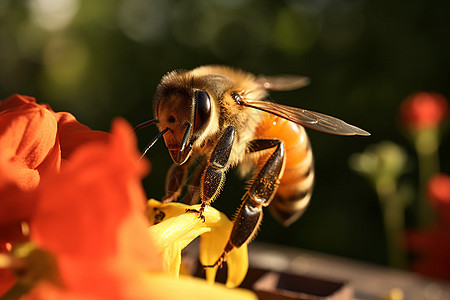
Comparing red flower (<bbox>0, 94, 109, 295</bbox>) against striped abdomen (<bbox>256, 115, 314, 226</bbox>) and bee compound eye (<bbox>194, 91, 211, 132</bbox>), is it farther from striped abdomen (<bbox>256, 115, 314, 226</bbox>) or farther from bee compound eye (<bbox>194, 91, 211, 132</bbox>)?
striped abdomen (<bbox>256, 115, 314, 226</bbox>)

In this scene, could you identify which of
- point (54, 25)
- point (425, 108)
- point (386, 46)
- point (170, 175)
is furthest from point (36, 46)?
point (170, 175)

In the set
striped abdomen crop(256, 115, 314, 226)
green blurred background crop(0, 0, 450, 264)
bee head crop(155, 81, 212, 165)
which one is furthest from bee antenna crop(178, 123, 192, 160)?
green blurred background crop(0, 0, 450, 264)

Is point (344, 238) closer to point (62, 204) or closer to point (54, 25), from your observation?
point (62, 204)

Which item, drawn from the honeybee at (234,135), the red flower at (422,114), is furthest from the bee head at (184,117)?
the red flower at (422,114)

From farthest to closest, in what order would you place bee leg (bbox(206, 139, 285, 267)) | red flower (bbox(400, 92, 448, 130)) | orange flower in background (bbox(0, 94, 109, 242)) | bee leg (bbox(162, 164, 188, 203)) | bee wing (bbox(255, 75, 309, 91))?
red flower (bbox(400, 92, 448, 130)), bee wing (bbox(255, 75, 309, 91)), bee leg (bbox(162, 164, 188, 203)), bee leg (bbox(206, 139, 285, 267)), orange flower in background (bbox(0, 94, 109, 242))

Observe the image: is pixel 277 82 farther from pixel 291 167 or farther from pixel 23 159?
pixel 23 159

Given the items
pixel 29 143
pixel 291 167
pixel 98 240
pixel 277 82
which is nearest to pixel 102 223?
pixel 98 240

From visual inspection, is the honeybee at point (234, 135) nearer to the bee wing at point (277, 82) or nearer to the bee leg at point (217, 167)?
the bee leg at point (217, 167)
